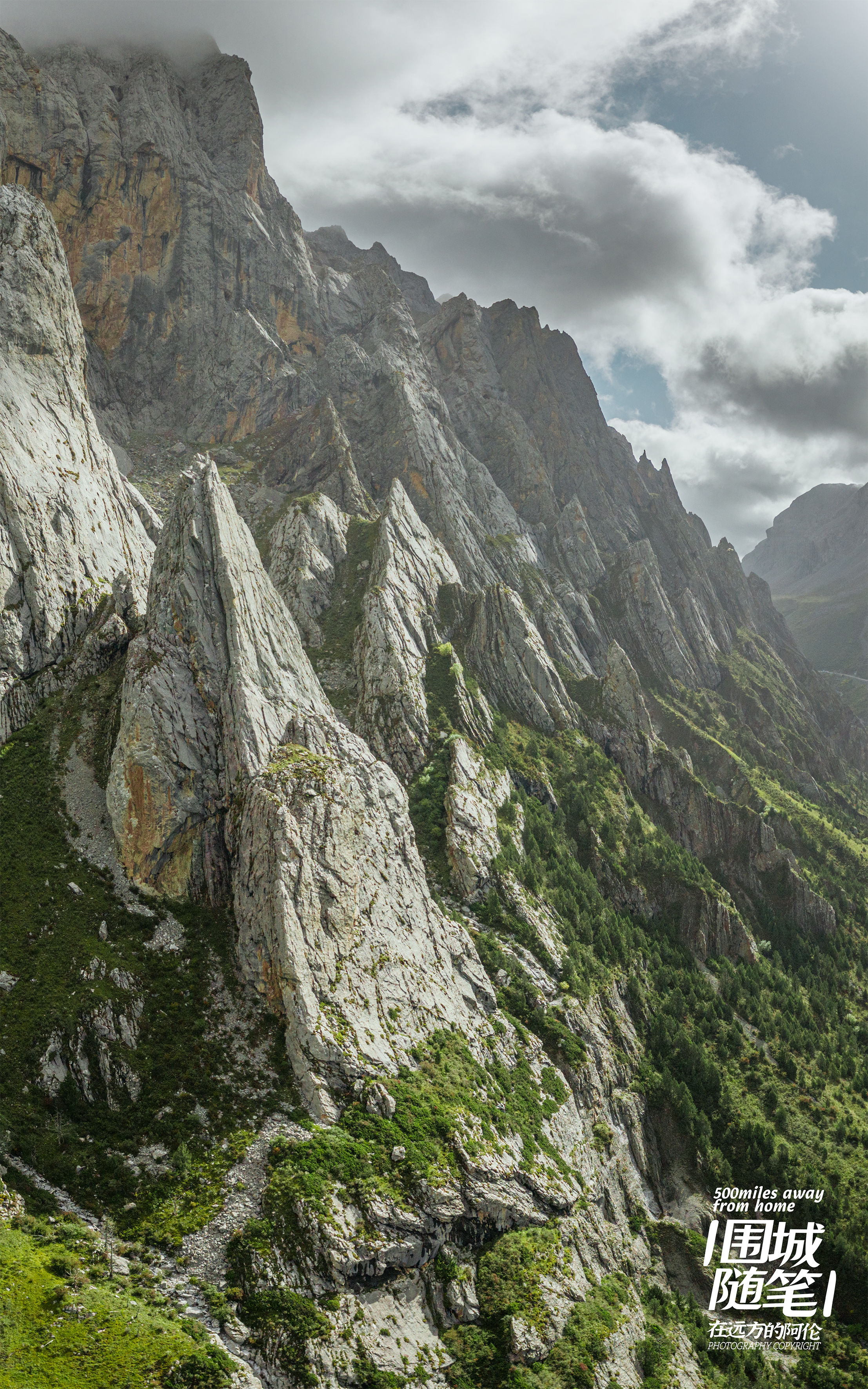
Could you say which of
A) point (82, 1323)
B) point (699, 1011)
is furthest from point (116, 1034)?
point (699, 1011)

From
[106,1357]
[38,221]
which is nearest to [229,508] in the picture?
[38,221]

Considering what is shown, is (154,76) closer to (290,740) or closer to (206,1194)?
(290,740)

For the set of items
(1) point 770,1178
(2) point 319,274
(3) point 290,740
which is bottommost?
(1) point 770,1178

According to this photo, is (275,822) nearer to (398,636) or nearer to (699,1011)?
(398,636)

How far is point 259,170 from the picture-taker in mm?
169125

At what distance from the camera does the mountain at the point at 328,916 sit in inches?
1471

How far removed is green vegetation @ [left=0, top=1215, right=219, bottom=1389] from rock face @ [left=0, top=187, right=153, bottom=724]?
38515 millimetres

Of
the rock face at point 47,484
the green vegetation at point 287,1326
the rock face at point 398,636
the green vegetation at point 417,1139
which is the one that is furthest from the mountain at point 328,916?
the rock face at point 398,636

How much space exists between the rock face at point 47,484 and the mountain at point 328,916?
0.44m

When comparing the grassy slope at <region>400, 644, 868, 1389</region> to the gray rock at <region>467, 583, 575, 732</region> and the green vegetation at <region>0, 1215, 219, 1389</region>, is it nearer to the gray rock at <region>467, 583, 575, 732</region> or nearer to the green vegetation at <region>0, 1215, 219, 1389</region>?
the gray rock at <region>467, 583, 575, 732</region>

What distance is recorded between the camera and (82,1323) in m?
28.7

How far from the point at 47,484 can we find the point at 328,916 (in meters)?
50.1

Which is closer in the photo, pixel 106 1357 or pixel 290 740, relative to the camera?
pixel 106 1357

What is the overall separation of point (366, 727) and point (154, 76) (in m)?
163
